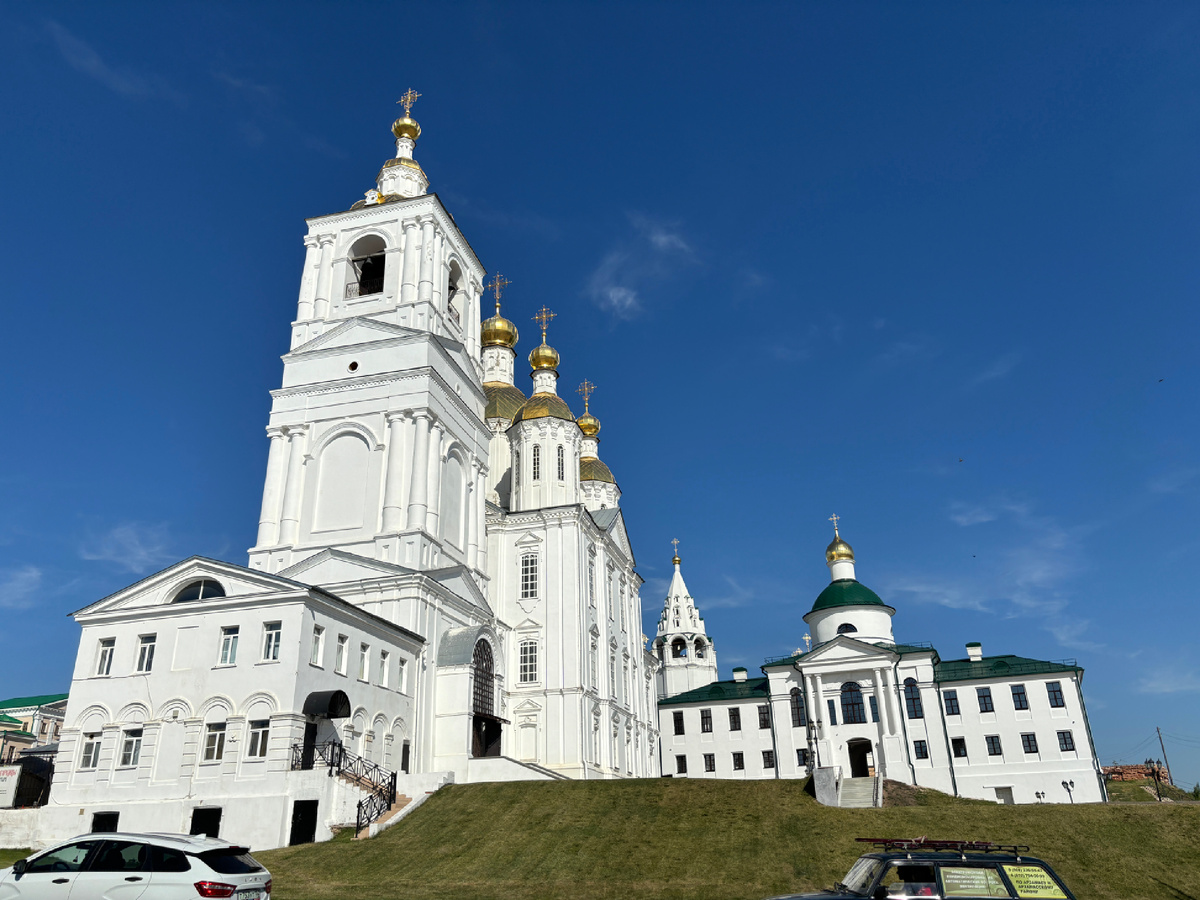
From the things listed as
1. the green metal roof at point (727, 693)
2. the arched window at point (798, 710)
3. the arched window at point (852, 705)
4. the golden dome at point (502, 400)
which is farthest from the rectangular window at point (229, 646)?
the green metal roof at point (727, 693)

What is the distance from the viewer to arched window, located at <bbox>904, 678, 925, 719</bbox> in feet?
148

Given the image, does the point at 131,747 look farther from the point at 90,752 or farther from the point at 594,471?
the point at 594,471

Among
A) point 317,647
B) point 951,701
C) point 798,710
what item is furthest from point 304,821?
point 951,701

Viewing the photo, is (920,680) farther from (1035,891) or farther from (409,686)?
(1035,891)

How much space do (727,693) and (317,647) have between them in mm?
32155

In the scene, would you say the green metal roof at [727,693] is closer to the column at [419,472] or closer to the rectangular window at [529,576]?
the rectangular window at [529,576]

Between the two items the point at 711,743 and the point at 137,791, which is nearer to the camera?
the point at 137,791

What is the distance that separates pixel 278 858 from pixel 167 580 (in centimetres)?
1061

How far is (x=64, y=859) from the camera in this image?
11242 mm

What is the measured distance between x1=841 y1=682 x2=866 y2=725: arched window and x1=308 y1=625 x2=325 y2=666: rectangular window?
28800 millimetres

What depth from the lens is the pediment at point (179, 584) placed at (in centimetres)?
2691

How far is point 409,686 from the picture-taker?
31562 millimetres

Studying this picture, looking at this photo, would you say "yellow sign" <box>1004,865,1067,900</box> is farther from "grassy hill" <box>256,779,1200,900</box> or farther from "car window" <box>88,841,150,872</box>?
"car window" <box>88,841,150,872</box>

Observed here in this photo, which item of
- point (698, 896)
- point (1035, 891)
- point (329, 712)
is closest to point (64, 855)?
point (698, 896)
